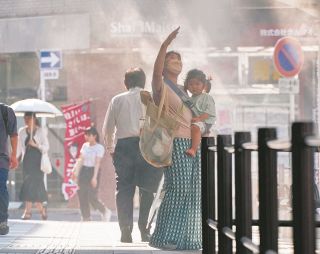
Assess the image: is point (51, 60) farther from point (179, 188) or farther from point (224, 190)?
point (224, 190)

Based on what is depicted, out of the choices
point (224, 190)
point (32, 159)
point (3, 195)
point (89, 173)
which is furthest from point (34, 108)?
point (224, 190)

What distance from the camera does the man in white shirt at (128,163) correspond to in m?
9.36

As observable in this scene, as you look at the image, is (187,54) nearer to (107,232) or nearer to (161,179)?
(107,232)

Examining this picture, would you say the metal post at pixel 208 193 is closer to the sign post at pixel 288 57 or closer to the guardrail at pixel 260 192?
the guardrail at pixel 260 192

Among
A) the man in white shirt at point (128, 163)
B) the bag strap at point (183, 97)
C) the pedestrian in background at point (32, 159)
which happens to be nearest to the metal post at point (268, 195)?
the bag strap at point (183, 97)

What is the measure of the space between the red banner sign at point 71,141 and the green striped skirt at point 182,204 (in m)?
12.0

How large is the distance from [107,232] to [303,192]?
8.32 metres

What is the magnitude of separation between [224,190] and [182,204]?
4055 mm

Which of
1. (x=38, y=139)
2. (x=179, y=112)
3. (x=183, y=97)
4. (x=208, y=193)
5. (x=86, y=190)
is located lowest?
(x=86, y=190)

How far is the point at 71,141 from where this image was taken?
20.5 meters

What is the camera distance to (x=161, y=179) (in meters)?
9.43

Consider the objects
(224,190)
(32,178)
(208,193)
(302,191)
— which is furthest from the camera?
(32,178)

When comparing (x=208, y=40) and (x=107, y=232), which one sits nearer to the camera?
(x=107, y=232)

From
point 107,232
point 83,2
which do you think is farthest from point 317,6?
point 107,232
